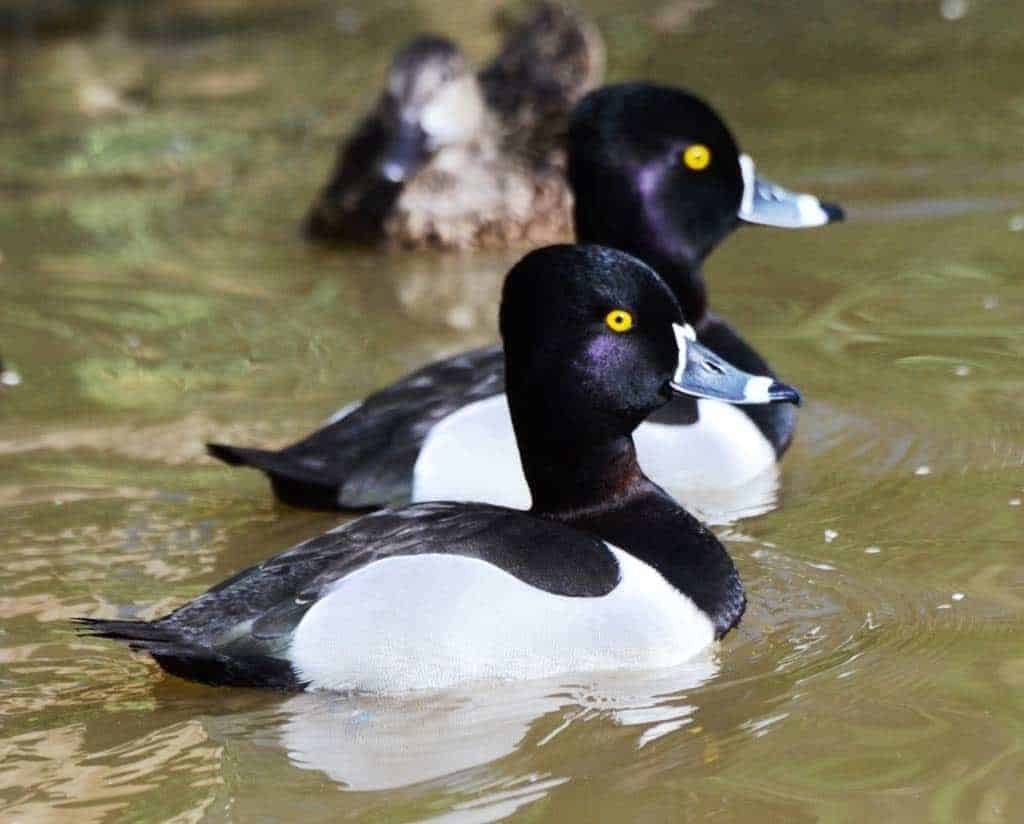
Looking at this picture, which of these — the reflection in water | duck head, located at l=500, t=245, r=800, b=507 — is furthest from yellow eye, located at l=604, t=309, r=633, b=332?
the reflection in water

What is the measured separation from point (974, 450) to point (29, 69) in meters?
9.54

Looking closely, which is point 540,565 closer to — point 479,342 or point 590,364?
point 590,364

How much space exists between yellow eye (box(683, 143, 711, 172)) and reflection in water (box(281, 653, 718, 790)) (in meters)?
2.55

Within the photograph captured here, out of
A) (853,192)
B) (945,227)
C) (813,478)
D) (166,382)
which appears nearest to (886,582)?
(813,478)

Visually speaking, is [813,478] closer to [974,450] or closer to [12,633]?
[974,450]

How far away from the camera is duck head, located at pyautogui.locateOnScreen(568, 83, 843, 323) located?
7.04 metres

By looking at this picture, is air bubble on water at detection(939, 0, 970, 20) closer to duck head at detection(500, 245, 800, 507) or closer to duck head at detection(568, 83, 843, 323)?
duck head at detection(568, 83, 843, 323)

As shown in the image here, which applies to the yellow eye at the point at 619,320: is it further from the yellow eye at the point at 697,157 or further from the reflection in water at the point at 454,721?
the yellow eye at the point at 697,157

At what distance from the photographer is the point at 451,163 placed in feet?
33.7

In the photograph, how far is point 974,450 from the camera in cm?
663

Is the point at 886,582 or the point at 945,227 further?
the point at 945,227

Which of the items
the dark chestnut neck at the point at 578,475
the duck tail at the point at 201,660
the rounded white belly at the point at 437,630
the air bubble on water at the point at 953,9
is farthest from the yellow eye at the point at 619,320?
→ the air bubble on water at the point at 953,9

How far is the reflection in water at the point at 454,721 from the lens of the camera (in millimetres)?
4656

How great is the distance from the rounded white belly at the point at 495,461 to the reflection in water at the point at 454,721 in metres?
1.37
